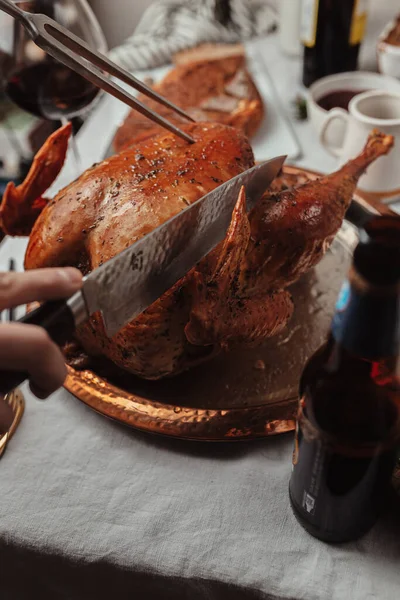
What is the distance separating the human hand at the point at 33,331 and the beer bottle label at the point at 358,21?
1.06m

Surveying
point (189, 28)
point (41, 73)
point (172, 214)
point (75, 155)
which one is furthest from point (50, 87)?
point (189, 28)

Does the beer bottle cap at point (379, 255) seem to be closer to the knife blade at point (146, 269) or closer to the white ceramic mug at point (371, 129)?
the knife blade at point (146, 269)

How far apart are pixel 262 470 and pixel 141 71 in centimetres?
120

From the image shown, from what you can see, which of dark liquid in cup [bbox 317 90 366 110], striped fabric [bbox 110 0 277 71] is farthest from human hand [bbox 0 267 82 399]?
striped fabric [bbox 110 0 277 71]

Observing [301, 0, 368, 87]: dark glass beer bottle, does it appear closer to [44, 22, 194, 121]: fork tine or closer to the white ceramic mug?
the white ceramic mug

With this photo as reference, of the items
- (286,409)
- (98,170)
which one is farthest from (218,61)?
(286,409)

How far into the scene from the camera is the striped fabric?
146 centimetres

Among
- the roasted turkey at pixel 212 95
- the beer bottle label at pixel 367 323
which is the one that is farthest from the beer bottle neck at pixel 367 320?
the roasted turkey at pixel 212 95

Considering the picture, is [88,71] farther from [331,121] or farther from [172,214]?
[331,121]

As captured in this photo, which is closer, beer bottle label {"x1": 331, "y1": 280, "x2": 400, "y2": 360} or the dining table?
beer bottle label {"x1": 331, "y1": 280, "x2": 400, "y2": 360}

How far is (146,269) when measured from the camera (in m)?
0.54

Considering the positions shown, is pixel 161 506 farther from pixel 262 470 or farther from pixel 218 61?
pixel 218 61

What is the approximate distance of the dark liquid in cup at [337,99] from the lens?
114 centimetres

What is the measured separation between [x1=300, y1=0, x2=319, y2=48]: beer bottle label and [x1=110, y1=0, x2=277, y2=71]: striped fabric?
1.10 feet
